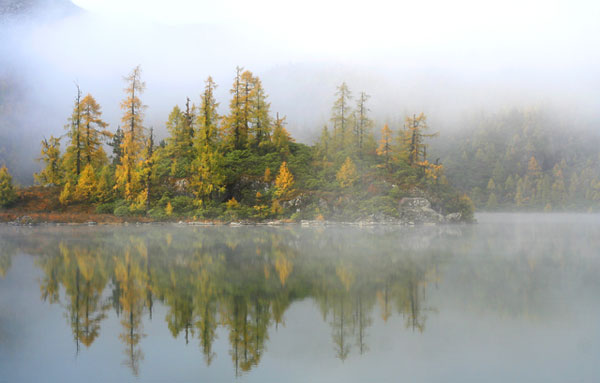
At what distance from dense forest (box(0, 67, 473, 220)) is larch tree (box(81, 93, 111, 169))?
0.42 feet

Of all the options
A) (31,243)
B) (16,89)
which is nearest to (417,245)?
(31,243)

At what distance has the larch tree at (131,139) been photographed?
50875 mm

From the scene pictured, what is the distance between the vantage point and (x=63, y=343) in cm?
840

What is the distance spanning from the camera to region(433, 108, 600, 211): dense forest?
4663 inches

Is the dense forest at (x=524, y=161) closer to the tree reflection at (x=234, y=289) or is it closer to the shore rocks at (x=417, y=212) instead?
the shore rocks at (x=417, y=212)

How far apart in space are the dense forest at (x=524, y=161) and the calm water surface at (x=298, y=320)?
11608 centimetres

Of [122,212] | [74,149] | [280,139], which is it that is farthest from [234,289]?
[74,149]

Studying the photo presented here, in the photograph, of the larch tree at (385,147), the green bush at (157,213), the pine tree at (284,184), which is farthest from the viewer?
the larch tree at (385,147)

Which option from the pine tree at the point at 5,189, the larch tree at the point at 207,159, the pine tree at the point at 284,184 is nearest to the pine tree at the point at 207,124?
the larch tree at the point at 207,159

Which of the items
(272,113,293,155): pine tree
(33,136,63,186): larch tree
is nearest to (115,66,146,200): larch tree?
(33,136,63,186): larch tree

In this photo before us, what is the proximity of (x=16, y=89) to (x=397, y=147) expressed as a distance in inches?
7355

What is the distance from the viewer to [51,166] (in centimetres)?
5441

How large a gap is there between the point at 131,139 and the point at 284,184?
69.0 ft

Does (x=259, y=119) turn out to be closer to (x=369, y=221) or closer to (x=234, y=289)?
(x=369, y=221)
